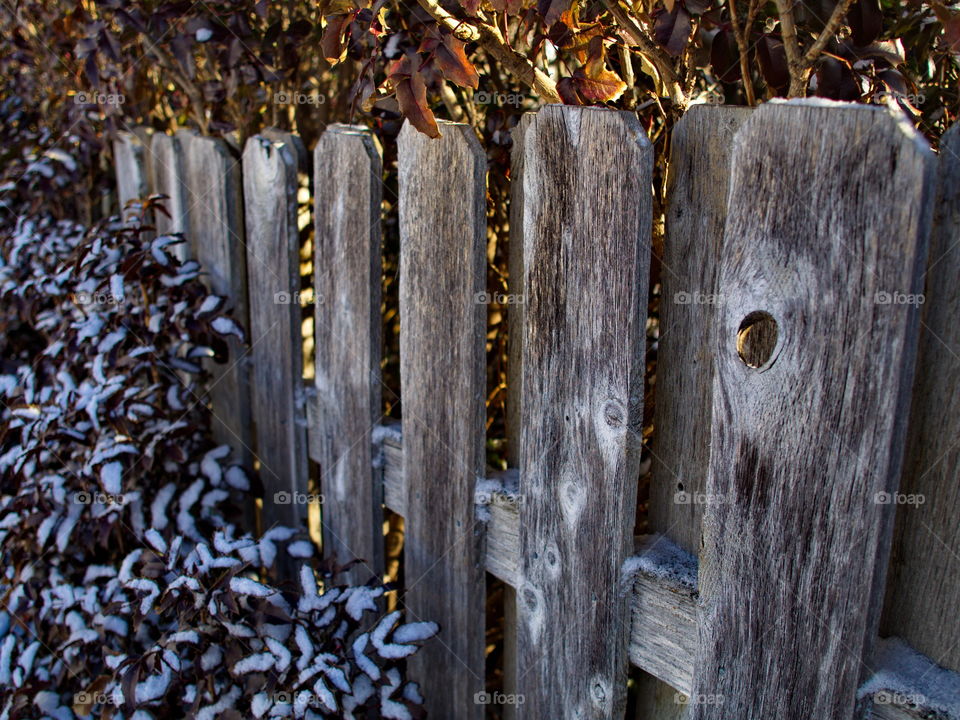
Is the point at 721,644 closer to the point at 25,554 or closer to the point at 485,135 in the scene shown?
the point at 485,135

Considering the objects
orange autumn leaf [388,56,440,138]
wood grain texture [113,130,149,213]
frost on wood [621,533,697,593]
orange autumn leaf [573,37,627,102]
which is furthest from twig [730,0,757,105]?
wood grain texture [113,130,149,213]

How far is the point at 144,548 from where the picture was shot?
2490mm

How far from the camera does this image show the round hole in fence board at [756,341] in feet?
4.26

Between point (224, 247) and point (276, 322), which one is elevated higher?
point (224, 247)

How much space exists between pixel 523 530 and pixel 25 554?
1777 mm

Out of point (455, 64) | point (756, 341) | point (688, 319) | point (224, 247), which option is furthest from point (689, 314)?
point (224, 247)

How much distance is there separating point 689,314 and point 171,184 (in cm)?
222

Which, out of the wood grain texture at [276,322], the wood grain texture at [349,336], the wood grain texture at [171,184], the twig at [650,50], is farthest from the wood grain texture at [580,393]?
the wood grain texture at [171,184]

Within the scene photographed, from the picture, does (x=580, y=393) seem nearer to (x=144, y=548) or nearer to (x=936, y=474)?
(x=936, y=474)

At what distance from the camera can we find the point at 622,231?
57.0 inches

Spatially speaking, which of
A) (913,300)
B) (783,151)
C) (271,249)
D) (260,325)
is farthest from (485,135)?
(913,300)

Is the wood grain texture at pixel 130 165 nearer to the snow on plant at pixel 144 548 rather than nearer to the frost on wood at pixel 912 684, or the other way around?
the snow on plant at pixel 144 548

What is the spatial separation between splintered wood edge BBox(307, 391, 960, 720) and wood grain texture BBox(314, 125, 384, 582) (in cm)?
9

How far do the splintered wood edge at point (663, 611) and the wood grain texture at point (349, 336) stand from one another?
0.09 metres
